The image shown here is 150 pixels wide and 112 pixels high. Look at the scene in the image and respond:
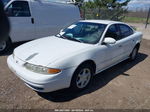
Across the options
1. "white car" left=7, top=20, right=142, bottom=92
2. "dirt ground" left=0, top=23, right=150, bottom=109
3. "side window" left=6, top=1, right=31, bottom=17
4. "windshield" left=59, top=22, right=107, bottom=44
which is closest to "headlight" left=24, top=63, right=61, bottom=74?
"white car" left=7, top=20, right=142, bottom=92

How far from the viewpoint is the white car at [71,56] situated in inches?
108

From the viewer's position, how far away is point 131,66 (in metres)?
4.97

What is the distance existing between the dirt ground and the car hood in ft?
2.40

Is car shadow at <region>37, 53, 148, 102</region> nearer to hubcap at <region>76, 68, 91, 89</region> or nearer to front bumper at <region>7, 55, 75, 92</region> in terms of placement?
hubcap at <region>76, 68, 91, 89</region>

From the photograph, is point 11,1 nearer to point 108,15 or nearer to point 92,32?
point 92,32

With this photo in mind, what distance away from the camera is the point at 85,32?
3.97m

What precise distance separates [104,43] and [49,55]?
1.43 m

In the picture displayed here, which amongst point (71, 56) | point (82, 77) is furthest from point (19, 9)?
point (82, 77)

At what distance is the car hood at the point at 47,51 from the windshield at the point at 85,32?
242 millimetres

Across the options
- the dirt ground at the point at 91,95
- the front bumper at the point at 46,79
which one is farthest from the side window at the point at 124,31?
the front bumper at the point at 46,79

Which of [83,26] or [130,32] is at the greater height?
[83,26]

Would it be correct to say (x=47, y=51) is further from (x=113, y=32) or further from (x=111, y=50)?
(x=113, y=32)

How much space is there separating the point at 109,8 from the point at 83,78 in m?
14.3

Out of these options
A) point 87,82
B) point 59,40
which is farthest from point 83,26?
point 87,82
